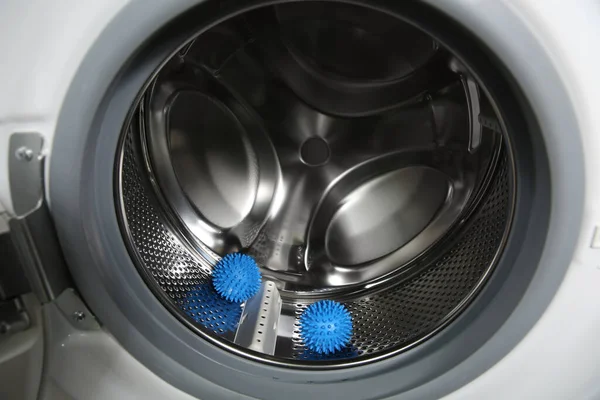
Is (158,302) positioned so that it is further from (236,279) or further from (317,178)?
(317,178)

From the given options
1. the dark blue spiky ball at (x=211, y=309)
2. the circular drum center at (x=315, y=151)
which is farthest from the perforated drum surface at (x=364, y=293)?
the circular drum center at (x=315, y=151)

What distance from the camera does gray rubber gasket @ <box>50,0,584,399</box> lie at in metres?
0.49

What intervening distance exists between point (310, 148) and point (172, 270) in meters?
0.41

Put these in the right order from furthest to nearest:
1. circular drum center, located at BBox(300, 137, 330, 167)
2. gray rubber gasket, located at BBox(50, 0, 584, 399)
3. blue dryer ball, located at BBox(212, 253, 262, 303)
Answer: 1. circular drum center, located at BBox(300, 137, 330, 167)
2. blue dryer ball, located at BBox(212, 253, 262, 303)
3. gray rubber gasket, located at BBox(50, 0, 584, 399)

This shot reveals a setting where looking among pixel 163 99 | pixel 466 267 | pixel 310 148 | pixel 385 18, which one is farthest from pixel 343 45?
pixel 466 267

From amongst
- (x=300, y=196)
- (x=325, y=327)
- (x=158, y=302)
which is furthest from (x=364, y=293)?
(x=158, y=302)

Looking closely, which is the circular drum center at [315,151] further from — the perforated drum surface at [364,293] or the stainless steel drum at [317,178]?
the perforated drum surface at [364,293]

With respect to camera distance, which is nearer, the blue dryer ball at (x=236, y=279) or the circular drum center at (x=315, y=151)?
the blue dryer ball at (x=236, y=279)

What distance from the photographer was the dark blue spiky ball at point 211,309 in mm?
763

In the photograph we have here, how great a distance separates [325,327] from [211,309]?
0.62ft

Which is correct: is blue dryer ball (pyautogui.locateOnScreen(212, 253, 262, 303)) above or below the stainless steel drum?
below

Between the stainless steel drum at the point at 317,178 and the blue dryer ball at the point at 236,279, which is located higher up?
the stainless steel drum at the point at 317,178

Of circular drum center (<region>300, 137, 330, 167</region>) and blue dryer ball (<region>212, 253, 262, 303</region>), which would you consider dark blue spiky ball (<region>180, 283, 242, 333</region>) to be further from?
circular drum center (<region>300, 137, 330, 167</region>)

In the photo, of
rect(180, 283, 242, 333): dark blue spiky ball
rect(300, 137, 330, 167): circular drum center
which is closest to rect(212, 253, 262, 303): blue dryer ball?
rect(180, 283, 242, 333): dark blue spiky ball
